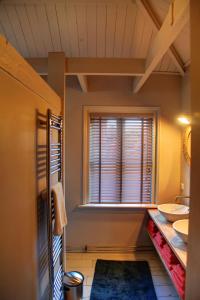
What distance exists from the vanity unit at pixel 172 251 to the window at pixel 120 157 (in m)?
0.59

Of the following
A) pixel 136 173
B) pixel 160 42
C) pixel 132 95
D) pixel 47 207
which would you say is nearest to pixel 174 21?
pixel 160 42

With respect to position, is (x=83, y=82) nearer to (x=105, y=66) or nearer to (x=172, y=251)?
(x=105, y=66)

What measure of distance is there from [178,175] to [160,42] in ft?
6.60

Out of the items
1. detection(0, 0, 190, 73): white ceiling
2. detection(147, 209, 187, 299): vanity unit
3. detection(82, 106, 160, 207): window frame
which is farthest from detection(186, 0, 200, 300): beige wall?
detection(82, 106, 160, 207): window frame

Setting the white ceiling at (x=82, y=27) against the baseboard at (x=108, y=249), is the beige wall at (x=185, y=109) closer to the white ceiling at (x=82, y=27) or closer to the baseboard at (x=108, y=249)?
the white ceiling at (x=82, y=27)

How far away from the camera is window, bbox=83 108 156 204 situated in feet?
10.6

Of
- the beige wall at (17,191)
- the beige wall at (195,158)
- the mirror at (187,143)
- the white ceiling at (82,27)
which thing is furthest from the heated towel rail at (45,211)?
the mirror at (187,143)

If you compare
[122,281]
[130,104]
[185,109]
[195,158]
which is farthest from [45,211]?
[185,109]

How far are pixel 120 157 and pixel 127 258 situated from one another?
1.42m

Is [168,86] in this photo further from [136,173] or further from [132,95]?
[136,173]

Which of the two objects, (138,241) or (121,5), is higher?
(121,5)

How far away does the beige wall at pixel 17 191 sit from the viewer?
0.97 meters

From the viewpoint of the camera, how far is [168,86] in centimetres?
314

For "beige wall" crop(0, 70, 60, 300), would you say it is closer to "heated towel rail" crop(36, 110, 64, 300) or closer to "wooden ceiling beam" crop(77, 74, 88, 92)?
"heated towel rail" crop(36, 110, 64, 300)
